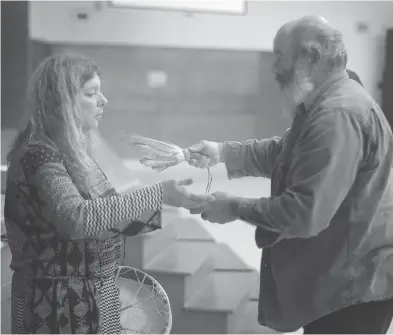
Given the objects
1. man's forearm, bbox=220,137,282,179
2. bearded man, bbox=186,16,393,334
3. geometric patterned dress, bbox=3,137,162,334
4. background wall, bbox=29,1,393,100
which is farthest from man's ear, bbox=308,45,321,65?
background wall, bbox=29,1,393,100

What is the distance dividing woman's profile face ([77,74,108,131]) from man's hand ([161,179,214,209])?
0.85ft

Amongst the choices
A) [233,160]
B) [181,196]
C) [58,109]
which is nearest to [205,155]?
[233,160]

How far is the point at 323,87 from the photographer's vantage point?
1.10 metres

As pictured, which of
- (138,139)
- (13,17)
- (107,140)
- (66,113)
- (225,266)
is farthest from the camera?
(225,266)

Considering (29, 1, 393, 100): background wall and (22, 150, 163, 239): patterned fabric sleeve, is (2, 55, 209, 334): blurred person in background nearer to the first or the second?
(22, 150, 163, 239): patterned fabric sleeve

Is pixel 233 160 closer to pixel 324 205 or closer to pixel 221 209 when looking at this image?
pixel 221 209

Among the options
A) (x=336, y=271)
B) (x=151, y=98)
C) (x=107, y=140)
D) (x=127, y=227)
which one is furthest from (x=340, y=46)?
(x=151, y=98)

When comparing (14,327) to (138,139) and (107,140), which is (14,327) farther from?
(107,140)

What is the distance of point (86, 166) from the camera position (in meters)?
1.24

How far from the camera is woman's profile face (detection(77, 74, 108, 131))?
1.25 m

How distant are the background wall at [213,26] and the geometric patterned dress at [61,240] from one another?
1184 mm

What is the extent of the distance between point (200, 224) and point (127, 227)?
1.87 m

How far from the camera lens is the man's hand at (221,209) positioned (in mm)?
1153

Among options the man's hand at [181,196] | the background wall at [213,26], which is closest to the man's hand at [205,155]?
the man's hand at [181,196]
